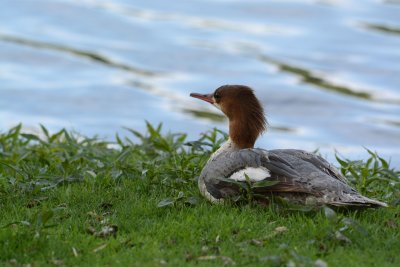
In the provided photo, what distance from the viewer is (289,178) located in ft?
22.5

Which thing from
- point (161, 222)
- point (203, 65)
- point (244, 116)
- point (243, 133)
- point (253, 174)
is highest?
point (244, 116)

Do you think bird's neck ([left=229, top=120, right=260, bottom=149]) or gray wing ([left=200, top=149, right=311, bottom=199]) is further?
bird's neck ([left=229, top=120, right=260, bottom=149])

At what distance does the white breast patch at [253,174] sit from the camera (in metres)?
6.95

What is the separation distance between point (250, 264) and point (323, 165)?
1671 millimetres

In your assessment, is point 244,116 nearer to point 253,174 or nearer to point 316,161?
point 316,161

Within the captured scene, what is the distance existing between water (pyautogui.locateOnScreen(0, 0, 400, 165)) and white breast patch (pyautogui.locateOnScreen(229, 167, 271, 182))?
4.66 metres

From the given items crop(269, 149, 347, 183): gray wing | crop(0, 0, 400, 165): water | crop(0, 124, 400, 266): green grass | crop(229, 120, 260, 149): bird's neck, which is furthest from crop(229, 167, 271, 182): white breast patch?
crop(0, 0, 400, 165): water

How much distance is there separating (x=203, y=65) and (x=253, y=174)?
867 cm

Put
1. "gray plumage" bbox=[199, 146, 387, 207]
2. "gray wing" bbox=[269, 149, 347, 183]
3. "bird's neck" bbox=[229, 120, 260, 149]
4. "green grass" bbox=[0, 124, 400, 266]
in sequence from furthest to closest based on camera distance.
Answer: "bird's neck" bbox=[229, 120, 260, 149], "gray wing" bbox=[269, 149, 347, 183], "gray plumage" bbox=[199, 146, 387, 207], "green grass" bbox=[0, 124, 400, 266]

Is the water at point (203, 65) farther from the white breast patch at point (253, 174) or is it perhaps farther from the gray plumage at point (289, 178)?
the white breast patch at point (253, 174)

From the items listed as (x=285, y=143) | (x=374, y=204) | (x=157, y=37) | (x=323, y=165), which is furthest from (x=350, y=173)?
(x=157, y=37)

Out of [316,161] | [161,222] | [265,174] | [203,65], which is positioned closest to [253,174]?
[265,174]

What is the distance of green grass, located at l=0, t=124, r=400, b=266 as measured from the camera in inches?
235

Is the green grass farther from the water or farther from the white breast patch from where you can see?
the water
